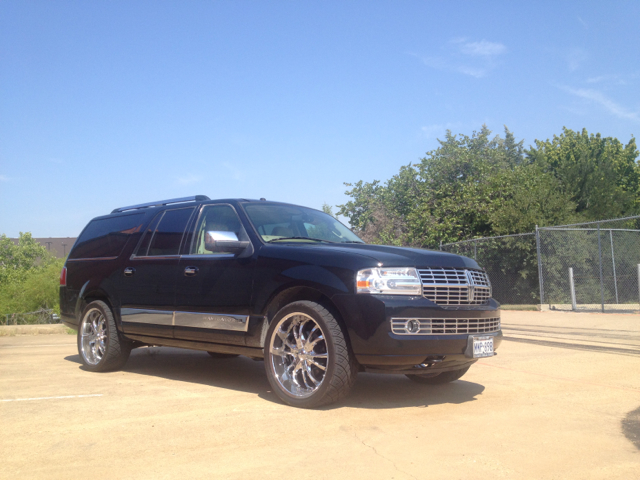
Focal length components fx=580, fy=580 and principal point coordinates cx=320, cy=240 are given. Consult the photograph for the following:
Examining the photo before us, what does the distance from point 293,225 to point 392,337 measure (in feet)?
6.66

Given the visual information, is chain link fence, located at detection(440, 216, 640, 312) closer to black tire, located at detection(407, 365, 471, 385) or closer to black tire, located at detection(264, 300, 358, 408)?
black tire, located at detection(407, 365, 471, 385)

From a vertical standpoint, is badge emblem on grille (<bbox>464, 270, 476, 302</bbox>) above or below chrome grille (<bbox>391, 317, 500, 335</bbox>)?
above

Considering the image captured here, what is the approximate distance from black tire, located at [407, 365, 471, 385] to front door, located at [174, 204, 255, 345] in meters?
1.92

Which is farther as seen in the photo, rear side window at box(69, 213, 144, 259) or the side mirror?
rear side window at box(69, 213, 144, 259)

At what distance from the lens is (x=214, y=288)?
5566mm

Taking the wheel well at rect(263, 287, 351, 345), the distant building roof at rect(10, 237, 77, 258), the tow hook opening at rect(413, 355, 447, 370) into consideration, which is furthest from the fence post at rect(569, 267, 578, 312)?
the distant building roof at rect(10, 237, 77, 258)

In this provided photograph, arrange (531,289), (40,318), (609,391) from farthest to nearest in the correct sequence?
(40,318)
(531,289)
(609,391)

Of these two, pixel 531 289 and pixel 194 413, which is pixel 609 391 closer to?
pixel 194 413

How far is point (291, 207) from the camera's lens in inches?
253

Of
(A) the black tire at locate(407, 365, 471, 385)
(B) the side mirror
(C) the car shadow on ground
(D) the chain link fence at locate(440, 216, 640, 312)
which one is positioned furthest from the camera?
(D) the chain link fence at locate(440, 216, 640, 312)

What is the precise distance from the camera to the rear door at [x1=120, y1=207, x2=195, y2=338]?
603 centimetres

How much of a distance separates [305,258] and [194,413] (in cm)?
154

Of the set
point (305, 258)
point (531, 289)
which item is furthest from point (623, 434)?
point (531, 289)

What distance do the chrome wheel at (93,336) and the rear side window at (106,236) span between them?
0.75 meters
